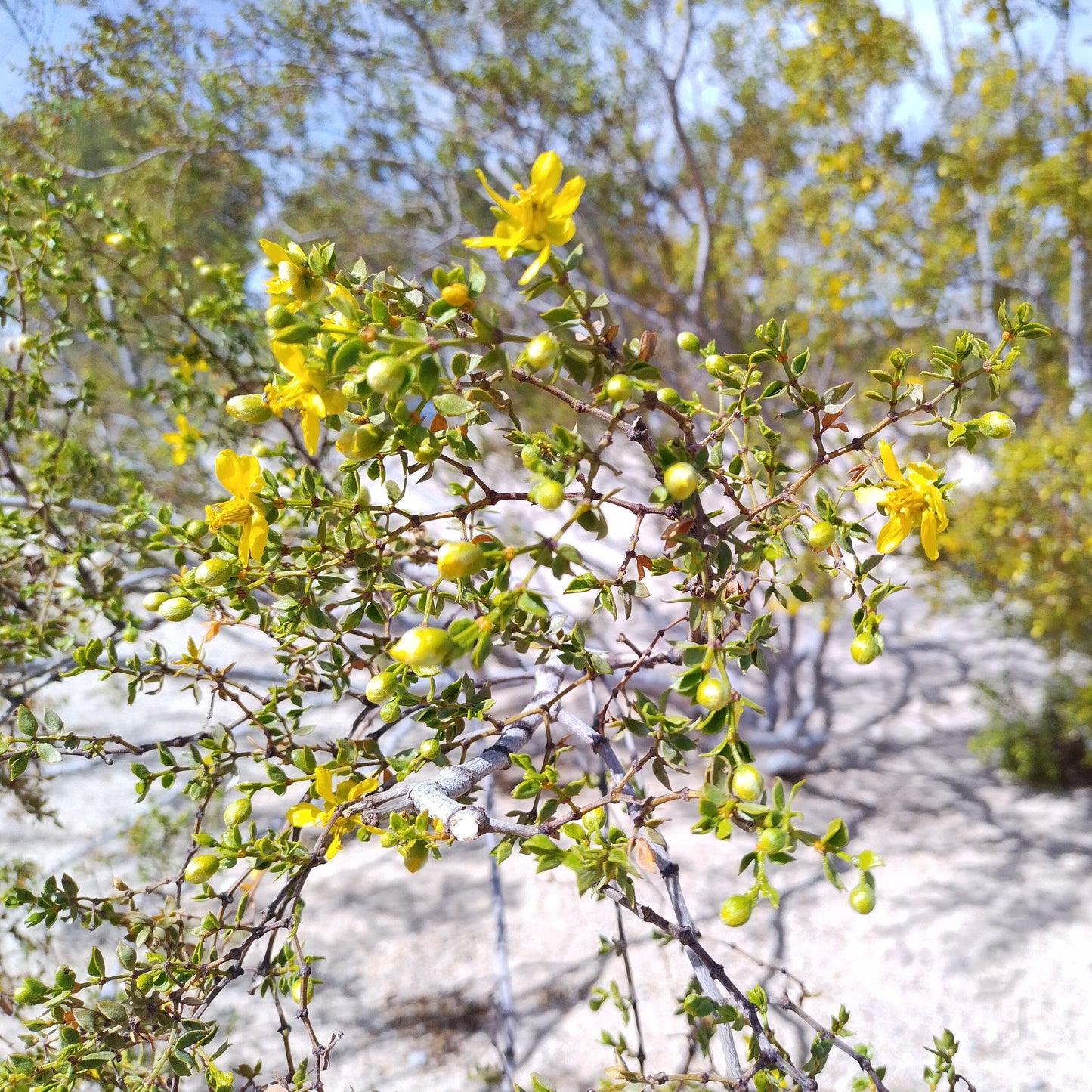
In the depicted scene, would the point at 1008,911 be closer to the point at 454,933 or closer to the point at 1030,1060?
the point at 1030,1060

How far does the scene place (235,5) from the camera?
8.78 feet

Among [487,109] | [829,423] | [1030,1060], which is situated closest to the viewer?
[829,423]

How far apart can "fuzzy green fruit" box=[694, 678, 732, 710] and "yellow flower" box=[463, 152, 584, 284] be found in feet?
1.12

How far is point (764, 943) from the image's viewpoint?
2.35 metres

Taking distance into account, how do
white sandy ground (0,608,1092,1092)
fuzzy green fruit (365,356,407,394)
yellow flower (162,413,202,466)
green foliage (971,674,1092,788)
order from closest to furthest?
fuzzy green fruit (365,356,407,394), yellow flower (162,413,202,466), white sandy ground (0,608,1092,1092), green foliage (971,674,1092,788)

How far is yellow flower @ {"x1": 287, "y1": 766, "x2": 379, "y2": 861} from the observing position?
718 millimetres

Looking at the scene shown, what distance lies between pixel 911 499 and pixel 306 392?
0.54m

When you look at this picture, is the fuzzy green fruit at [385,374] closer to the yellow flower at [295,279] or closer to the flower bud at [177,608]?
the yellow flower at [295,279]

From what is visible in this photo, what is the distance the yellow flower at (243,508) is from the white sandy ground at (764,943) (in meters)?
1.57

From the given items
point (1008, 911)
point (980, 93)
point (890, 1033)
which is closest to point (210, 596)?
point (890, 1033)

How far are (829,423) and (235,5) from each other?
309 cm

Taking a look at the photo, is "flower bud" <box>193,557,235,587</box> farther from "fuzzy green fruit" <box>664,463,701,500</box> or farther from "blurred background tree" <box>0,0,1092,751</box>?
"blurred background tree" <box>0,0,1092,751</box>

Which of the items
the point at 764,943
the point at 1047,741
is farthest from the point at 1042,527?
the point at 764,943

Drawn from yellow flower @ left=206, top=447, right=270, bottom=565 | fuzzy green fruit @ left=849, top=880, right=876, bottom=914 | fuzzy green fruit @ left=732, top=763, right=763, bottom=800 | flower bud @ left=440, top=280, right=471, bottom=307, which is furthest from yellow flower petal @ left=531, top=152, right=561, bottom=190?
fuzzy green fruit @ left=849, top=880, right=876, bottom=914
